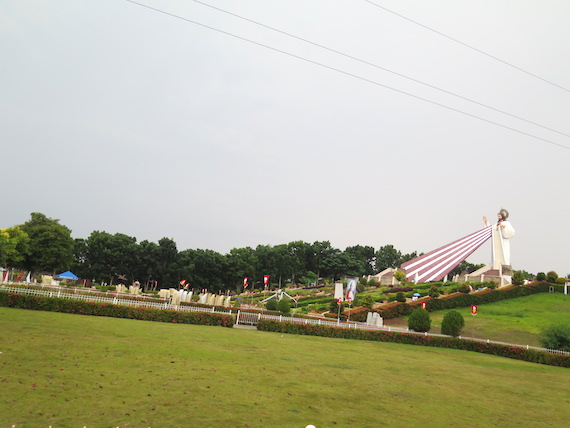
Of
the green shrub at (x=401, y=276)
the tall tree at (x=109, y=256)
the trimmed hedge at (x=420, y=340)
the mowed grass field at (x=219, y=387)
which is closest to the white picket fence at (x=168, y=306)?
the trimmed hedge at (x=420, y=340)

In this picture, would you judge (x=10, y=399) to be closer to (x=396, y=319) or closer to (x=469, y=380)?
(x=469, y=380)

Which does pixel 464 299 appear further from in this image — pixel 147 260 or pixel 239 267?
pixel 147 260

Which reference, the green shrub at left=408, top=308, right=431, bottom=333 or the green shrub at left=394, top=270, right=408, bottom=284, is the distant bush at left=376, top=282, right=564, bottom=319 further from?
the green shrub at left=394, top=270, right=408, bottom=284

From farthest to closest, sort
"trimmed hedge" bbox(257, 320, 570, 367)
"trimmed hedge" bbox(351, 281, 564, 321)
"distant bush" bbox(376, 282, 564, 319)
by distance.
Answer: "distant bush" bbox(376, 282, 564, 319) < "trimmed hedge" bbox(351, 281, 564, 321) < "trimmed hedge" bbox(257, 320, 570, 367)

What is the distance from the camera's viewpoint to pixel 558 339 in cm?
2388

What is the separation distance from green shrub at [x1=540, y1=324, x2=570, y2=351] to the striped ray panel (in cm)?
3410

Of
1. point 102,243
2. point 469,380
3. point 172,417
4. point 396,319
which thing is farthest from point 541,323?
point 102,243

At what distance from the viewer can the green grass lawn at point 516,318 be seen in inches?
1178

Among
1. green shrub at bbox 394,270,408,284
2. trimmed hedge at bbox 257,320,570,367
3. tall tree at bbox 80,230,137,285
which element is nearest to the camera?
trimmed hedge at bbox 257,320,570,367

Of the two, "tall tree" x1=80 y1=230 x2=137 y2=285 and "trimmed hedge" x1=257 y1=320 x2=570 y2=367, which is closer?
"trimmed hedge" x1=257 y1=320 x2=570 y2=367

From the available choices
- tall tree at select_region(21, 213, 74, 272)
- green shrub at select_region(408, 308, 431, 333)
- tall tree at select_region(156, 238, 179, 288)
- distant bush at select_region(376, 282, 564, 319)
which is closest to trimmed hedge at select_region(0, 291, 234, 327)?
green shrub at select_region(408, 308, 431, 333)

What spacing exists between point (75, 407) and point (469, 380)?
11.7 meters

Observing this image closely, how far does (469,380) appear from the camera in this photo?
42.6 feet

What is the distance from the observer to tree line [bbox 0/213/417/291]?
48.7 metres
